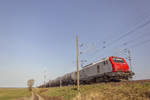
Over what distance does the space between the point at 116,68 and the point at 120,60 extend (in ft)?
9.55

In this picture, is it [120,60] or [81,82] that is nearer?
[120,60]

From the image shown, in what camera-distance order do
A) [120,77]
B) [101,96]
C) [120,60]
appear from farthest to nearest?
[120,60] < [120,77] < [101,96]

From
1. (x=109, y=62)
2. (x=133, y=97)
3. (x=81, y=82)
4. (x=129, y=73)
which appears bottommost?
(x=81, y=82)

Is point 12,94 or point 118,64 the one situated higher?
point 118,64

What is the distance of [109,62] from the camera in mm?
20281

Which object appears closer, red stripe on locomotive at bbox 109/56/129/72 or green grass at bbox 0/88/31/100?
red stripe on locomotive at bbox 109/56/129/72

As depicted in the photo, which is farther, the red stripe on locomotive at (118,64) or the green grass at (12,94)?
the green grass at (12,94)

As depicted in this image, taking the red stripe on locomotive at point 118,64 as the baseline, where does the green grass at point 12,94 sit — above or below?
below

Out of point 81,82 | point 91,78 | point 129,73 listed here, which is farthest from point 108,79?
point 81,82

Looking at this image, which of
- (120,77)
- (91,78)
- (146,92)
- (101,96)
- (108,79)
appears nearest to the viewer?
(146,92)

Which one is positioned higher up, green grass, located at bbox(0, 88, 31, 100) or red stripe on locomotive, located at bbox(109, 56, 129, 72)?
red stripe on locomotive, located at bbox(109, 56, 129, 72)

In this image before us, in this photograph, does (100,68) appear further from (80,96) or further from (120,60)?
(80,96)

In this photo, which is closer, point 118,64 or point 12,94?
point 118,64

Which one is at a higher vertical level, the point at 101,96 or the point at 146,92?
the point at 146,92
